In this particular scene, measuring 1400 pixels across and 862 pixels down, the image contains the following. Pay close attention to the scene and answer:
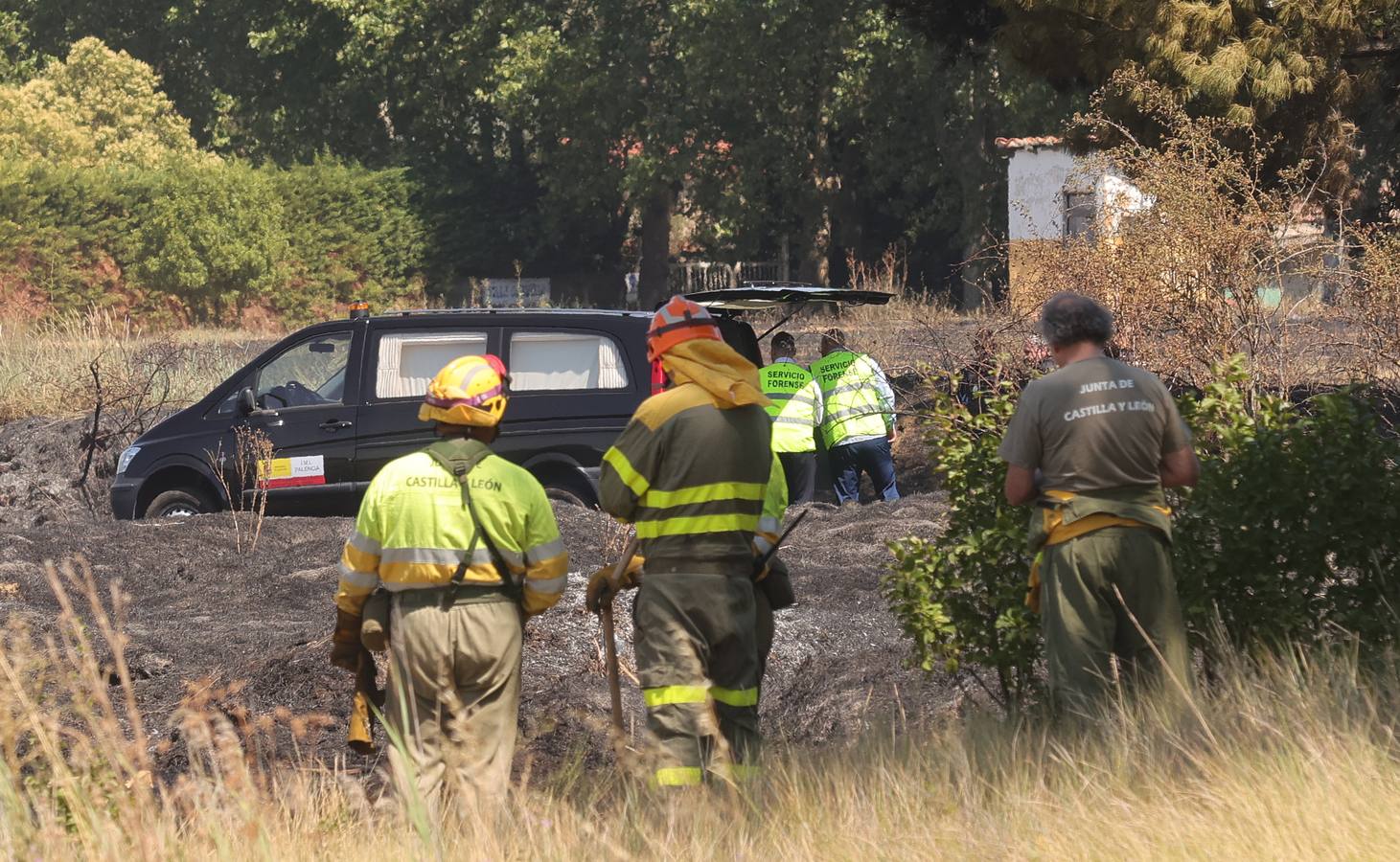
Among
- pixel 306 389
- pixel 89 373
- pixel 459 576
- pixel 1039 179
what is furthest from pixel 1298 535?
pixel 1039 179

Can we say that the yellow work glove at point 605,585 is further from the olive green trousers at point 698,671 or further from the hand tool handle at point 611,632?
the olive green trousers at point 698,671

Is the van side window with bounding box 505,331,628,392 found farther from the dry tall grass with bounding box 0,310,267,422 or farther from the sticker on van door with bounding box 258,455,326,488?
the dry tall grass with bounding box 0,310,267,422

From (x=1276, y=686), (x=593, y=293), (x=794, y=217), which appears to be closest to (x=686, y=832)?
(x=1276, y=686)

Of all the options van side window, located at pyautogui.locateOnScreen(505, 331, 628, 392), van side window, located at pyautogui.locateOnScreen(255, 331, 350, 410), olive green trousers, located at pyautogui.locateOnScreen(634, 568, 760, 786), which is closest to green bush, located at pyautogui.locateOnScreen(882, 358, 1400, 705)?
olive green trousers, located at pyautogui.locateOnScreen(634, 568, 760, 786)

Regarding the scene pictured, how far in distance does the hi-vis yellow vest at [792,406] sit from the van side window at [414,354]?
7.10 feet

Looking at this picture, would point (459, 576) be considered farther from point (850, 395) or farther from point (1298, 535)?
point (850, 395)

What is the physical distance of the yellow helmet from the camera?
5461 mm

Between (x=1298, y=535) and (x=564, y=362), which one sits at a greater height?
(x=564, y=362)

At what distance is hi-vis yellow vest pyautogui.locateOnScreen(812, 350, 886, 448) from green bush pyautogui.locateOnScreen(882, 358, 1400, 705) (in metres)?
6.49

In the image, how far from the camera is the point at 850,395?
42.2ft

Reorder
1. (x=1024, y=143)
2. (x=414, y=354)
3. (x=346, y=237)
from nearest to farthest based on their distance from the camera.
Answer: (x=414, y=354)
(x=1024, y=143)
(x=346, y=237)

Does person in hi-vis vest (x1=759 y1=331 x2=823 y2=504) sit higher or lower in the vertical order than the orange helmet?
lower

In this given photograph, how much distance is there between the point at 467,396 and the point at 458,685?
0.92 metres

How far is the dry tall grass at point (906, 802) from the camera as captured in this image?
162 inches
